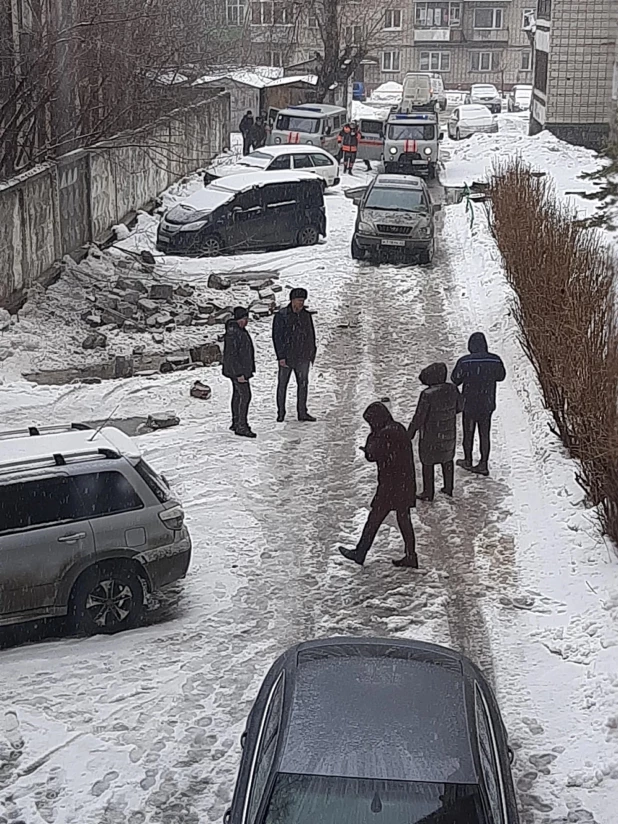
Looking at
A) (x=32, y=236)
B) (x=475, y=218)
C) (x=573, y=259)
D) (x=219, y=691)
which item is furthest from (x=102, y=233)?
(x=219, y=691)

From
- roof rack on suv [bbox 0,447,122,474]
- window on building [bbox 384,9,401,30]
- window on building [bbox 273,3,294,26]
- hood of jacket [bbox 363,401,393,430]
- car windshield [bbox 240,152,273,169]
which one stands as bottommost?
roof rack on suv [bbox 0,447,122,474]

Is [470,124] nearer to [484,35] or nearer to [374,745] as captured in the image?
[484,35]

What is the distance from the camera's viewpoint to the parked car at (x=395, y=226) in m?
21.8

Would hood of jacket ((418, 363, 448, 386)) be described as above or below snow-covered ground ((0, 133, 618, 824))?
above

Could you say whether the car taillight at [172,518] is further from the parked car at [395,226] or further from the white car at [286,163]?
the white car at [286,163]

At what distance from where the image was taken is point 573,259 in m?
13.8

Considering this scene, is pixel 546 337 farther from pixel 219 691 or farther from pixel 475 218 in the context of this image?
pixel 475 218

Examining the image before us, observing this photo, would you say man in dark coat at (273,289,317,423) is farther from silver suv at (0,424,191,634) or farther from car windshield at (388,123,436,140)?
car windshield at (388,123,436,140)

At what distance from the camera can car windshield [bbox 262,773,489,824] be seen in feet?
16.2

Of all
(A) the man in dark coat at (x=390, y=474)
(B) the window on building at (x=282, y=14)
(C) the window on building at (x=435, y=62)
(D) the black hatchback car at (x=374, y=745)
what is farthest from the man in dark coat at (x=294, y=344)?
(C) the window on building at (x=435, y=62)

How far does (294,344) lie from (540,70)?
31.7 meters

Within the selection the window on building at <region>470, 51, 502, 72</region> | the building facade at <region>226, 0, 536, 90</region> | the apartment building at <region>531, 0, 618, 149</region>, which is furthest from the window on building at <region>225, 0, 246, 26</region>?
the window on building at <region>470, 51, 502, 72</region>

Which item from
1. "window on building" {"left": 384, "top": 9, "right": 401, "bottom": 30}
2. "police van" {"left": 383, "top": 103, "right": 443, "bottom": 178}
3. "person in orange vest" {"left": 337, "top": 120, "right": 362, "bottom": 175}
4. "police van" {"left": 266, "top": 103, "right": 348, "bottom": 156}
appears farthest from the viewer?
"window on building" {"left": 384, "top": 9, "right": 401, "bottom": 30}

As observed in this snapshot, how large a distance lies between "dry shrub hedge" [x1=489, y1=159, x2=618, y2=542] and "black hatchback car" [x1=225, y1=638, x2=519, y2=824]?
3485 mm
